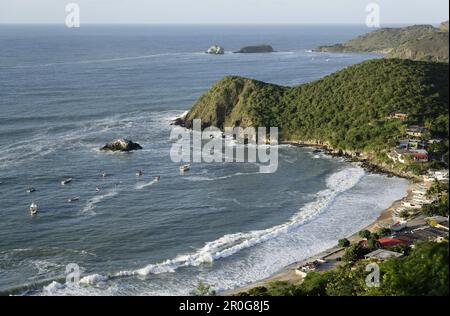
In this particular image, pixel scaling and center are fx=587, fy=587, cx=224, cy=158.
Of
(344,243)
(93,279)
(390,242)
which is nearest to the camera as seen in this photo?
(93,279)

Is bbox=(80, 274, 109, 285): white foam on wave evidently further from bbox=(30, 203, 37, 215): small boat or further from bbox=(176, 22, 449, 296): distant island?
bbox=(30, 203, 37, 215): small boat

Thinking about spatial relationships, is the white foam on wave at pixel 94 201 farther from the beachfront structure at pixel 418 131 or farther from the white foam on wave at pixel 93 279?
the beachfront structure at pixel 418 131

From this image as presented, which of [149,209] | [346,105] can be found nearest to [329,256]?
[149,209]

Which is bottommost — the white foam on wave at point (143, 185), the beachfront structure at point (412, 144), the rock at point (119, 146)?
the white foam on wave at point (143, 185)

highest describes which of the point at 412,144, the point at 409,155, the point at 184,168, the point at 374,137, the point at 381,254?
the point at 374,137

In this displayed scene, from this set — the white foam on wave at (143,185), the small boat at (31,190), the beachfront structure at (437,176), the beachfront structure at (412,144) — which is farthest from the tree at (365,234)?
the small boat at (31,190)

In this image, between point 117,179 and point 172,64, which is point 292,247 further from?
point 172,64

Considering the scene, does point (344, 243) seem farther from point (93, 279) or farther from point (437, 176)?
point (93, 279)

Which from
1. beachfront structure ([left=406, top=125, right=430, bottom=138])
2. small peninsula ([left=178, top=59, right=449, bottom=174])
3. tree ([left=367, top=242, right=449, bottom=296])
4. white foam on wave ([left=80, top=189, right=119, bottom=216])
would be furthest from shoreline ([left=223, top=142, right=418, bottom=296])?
white foam on wave ([left=80, top=189, right=119, bottom=216])
